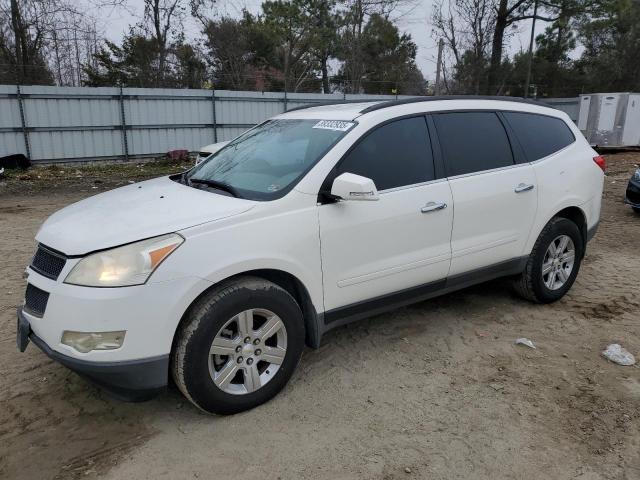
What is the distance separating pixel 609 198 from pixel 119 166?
12.7 m

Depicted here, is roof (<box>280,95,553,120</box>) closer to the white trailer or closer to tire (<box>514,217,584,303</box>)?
tire (<box>514,217,584,303</box>)

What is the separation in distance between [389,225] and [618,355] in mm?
1957

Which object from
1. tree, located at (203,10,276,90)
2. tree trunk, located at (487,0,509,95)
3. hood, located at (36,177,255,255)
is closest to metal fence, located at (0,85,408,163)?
tree, located at (203,10,276,90)

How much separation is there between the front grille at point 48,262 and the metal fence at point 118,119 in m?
13.2

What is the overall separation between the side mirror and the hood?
0.52 m

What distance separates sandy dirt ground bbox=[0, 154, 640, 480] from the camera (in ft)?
8.74

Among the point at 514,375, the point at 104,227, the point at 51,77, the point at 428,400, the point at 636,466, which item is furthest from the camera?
the point at 51,77

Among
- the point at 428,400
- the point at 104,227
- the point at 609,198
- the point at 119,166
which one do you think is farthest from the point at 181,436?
the point at 119,166

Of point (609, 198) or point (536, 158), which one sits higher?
point (536, 158)

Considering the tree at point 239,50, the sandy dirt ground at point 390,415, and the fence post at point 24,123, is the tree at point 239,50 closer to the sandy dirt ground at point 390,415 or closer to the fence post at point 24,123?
the fence post at point 24,123

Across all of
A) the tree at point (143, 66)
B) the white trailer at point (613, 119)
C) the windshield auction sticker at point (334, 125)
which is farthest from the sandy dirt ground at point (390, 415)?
the tree at point (143, 66)

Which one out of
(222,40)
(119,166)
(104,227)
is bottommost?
(119,166)

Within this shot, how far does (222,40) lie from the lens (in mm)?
26375

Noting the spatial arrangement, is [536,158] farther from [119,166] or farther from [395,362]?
[119,166]
